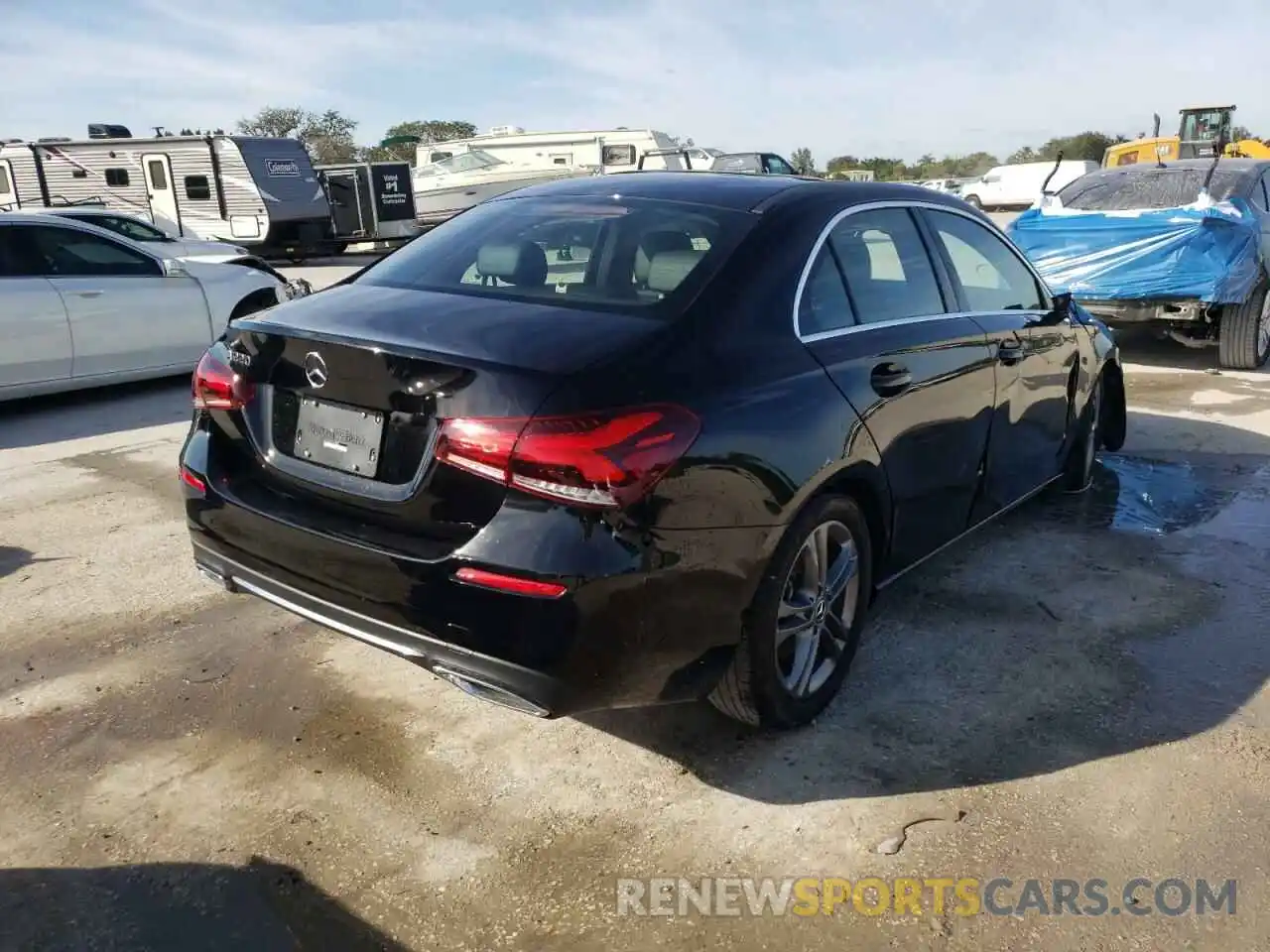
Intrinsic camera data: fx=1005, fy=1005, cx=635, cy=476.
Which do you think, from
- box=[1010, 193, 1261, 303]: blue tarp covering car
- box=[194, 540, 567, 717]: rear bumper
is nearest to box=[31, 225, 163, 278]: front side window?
box=[194, 540, 567, 717]: rear bumper

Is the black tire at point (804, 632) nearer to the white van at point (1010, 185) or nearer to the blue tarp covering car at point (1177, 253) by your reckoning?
the blue tarp covering car at point (1177, 253)

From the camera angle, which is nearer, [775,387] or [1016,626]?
[775,387]

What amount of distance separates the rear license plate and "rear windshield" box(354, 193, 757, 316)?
0.58m

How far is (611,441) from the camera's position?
233 centimetres

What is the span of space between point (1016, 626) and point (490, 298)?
Answer: 2.35 metres

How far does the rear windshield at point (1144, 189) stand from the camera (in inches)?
350

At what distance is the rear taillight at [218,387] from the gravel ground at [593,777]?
978mm

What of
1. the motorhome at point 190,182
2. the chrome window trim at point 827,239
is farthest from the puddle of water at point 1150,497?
the motorhome at point 190,182

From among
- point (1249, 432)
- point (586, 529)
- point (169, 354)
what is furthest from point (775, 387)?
point (169, 354)

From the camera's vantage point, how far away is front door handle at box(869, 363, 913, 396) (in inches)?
123

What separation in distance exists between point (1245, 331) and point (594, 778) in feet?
26.2

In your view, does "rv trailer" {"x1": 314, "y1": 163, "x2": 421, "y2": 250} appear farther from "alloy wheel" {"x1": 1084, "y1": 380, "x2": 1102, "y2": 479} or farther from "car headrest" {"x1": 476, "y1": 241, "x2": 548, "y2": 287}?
"car headrest" {"x1": 476, "y1": 241, "x2": 548, "y2": 287}

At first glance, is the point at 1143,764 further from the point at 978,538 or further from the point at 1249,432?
the point at 1249,432

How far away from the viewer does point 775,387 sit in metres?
2.73
